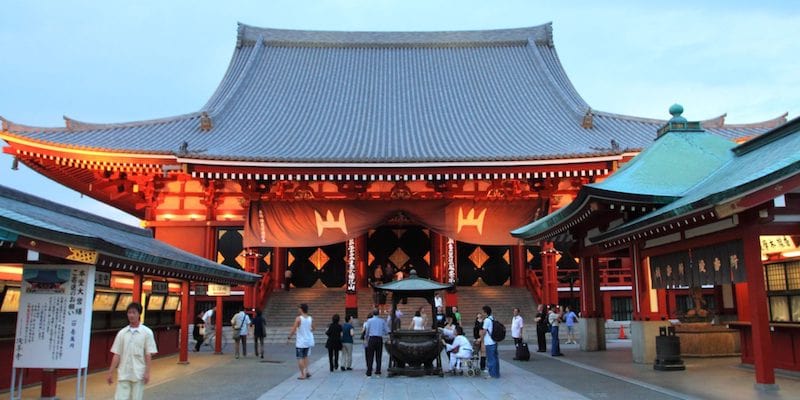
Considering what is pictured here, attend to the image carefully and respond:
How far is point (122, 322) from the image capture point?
15562mm

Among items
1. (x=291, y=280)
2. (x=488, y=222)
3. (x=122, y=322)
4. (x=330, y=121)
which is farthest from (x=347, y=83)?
(x=122, y=322)

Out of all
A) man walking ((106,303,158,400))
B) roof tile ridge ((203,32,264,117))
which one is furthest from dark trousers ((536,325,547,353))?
roof tile ridge ((203,32,264,117))

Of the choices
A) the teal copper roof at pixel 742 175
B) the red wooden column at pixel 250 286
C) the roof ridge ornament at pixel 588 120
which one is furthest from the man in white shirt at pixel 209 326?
the roof ridge ornament at pixel 588 120

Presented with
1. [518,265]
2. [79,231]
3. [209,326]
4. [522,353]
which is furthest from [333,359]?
[518,265]

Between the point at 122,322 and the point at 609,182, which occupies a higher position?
the point at 609,182

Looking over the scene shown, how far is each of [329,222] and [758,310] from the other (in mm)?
15972

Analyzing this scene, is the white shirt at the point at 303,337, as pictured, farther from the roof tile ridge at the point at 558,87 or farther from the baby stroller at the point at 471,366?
the roof tile ridge at the point at 558,87

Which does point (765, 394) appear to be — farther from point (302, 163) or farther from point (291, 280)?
point (291, 280)

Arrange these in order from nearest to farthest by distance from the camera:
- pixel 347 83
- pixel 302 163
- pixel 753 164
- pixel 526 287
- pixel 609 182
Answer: pixel 753 164 < pixel 609 182 < pixel 302 163 < pixel 526 287 < pixel 347 83

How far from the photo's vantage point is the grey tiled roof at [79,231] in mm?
8789

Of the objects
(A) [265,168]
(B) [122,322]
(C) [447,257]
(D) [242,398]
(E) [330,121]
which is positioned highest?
(E) [330,121]

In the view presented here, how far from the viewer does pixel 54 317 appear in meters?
9.39

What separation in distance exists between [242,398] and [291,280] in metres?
18.0

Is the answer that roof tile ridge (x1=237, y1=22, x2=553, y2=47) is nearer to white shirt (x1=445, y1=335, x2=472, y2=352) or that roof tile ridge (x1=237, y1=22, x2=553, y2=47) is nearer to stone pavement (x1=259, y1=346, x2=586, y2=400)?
white shirt (x1=445, y1=335, x2=472, y2=352)
